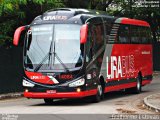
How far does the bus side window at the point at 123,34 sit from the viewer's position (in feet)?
75.9

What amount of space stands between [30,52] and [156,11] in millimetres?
25640

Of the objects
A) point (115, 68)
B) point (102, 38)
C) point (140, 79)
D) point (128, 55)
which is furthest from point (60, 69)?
point (140, 79)

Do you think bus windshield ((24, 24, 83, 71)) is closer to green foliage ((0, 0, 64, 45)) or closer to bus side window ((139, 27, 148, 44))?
green foliage ((0, 0, 64, 45))

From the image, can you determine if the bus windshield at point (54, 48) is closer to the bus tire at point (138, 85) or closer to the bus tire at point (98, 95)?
the bus tire at point (98, 95)

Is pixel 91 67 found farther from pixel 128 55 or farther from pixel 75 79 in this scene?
pixel 128 55

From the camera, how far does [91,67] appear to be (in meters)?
19.4

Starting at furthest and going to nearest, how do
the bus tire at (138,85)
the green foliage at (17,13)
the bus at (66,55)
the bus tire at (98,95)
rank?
the green foliage at (17,13) → the bus tire at (138,85) → the bus tire at (98,95) → the bus at (66,55)

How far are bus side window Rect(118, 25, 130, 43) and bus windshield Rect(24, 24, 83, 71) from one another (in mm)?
4496

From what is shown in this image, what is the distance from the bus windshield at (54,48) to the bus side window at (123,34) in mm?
4496

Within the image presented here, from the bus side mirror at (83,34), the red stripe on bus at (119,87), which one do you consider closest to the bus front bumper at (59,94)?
the bus side mirror at (83,34)

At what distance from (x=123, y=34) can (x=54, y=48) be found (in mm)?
5533

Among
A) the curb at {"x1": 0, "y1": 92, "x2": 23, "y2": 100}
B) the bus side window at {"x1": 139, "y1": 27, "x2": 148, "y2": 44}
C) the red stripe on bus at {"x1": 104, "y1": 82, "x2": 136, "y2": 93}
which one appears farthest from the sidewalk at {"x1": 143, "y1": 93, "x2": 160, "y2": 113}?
the curb at {"x1": 0, "y1": 92, "x2": 23, "y2": 100}

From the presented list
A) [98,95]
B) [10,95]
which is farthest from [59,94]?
[10,95]

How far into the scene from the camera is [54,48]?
62.1ft
